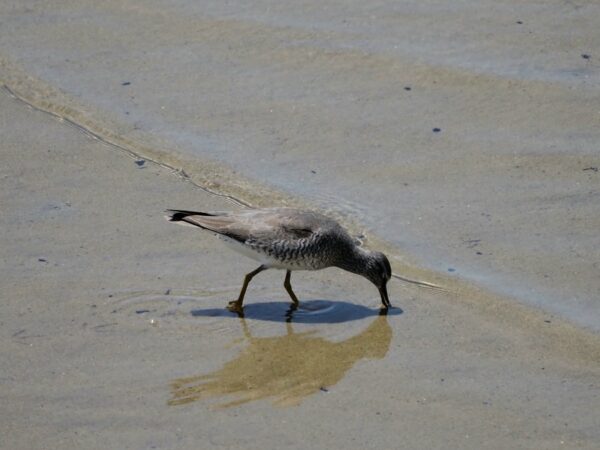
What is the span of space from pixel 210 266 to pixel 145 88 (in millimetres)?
2796

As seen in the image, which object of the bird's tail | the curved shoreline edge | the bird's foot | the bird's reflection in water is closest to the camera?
the bird's reflection in water

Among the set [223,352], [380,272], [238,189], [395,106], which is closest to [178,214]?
[223,352]

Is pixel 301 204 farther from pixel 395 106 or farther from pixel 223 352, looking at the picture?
pixel 223 352

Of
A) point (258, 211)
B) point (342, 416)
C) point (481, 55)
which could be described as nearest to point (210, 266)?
point (258, 211)

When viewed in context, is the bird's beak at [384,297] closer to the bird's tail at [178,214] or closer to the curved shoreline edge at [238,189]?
the curved shoreline edge at [238,189]

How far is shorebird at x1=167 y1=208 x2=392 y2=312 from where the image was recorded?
23.4 feet

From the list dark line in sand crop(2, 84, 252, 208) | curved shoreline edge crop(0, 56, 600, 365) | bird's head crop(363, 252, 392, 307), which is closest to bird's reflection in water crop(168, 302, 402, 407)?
bird's head crop(363, 252, 392, 307)

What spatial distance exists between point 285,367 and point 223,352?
387 millimetres

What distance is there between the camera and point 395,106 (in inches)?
368

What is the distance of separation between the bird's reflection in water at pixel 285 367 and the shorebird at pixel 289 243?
0.96 ft

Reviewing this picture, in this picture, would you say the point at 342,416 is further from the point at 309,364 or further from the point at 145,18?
the point at 145,18

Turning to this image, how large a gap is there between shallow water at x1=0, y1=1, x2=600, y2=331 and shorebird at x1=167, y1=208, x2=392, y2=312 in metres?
0.51

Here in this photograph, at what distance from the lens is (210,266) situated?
752 centimetres

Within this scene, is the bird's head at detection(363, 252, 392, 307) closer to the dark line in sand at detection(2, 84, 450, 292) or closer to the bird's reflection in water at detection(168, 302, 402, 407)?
the bird's reflection in water at detection(168, 302, 402, 407)
